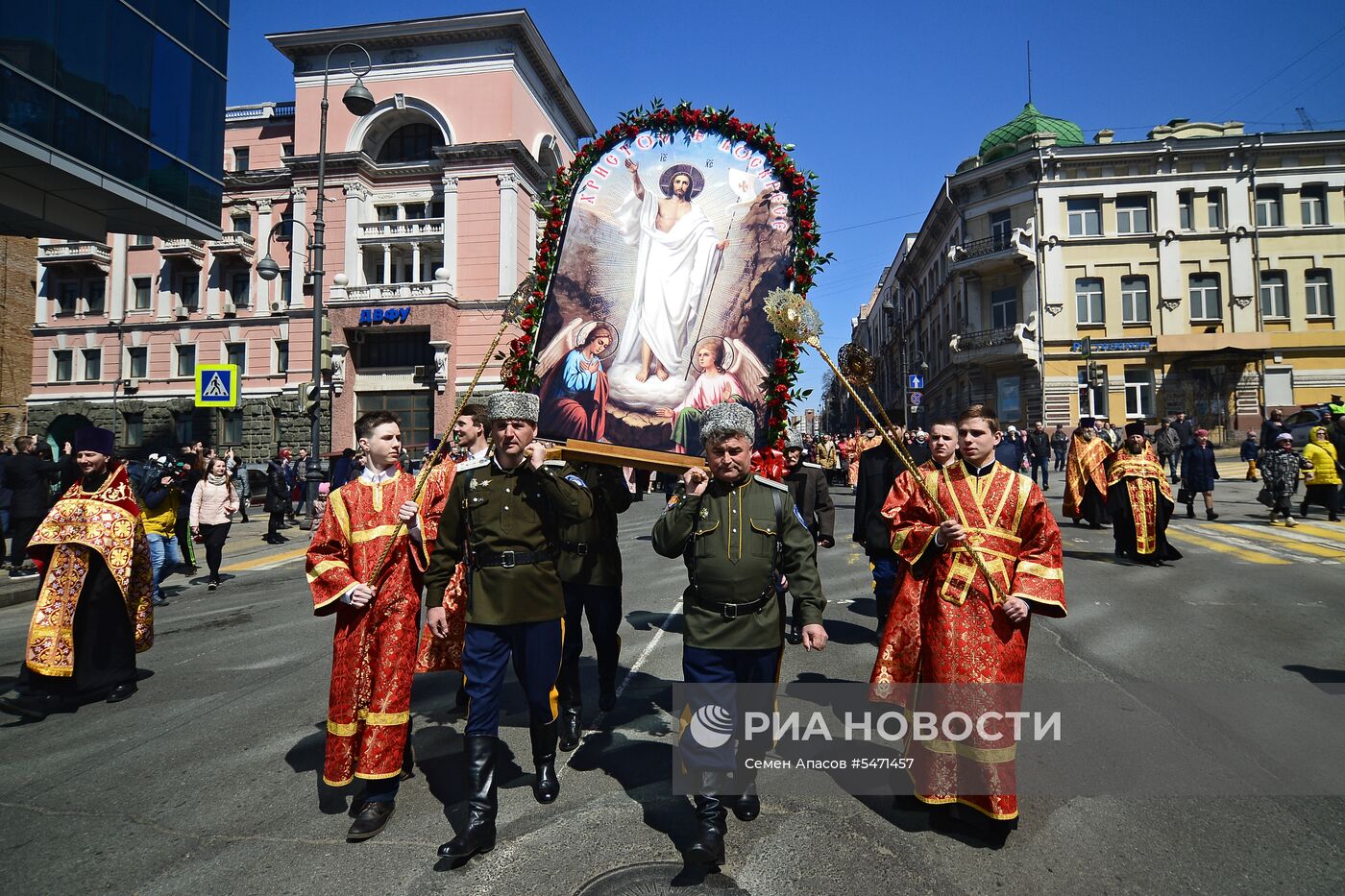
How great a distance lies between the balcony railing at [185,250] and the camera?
34.9m

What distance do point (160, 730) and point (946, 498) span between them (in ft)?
17.3

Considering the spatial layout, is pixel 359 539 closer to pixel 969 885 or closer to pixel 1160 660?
pixel 969 885

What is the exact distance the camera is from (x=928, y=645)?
12.4 feet

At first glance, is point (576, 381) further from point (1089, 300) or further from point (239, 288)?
point (239, 288)

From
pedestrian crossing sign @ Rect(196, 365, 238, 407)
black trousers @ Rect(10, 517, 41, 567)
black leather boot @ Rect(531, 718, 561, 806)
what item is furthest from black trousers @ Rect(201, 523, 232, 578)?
black leather boot @ Rect(531, 718, 561, 806)

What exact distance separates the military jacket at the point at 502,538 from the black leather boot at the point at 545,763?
58 cm

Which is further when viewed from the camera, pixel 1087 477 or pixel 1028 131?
pixel 1028 131

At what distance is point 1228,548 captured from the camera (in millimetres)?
11805

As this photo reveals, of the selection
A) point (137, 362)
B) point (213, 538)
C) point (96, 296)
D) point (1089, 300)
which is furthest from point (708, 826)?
point (96, 296)

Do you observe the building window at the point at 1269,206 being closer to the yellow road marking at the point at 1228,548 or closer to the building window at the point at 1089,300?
the building window at the point at 1089,300

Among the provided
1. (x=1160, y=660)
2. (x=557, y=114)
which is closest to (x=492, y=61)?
(x=557, y=114)

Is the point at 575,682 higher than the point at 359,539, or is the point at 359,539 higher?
the point at 359,539

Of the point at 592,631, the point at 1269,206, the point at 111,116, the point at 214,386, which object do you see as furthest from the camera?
the point at 1269,206

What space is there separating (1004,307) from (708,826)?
127 ft
